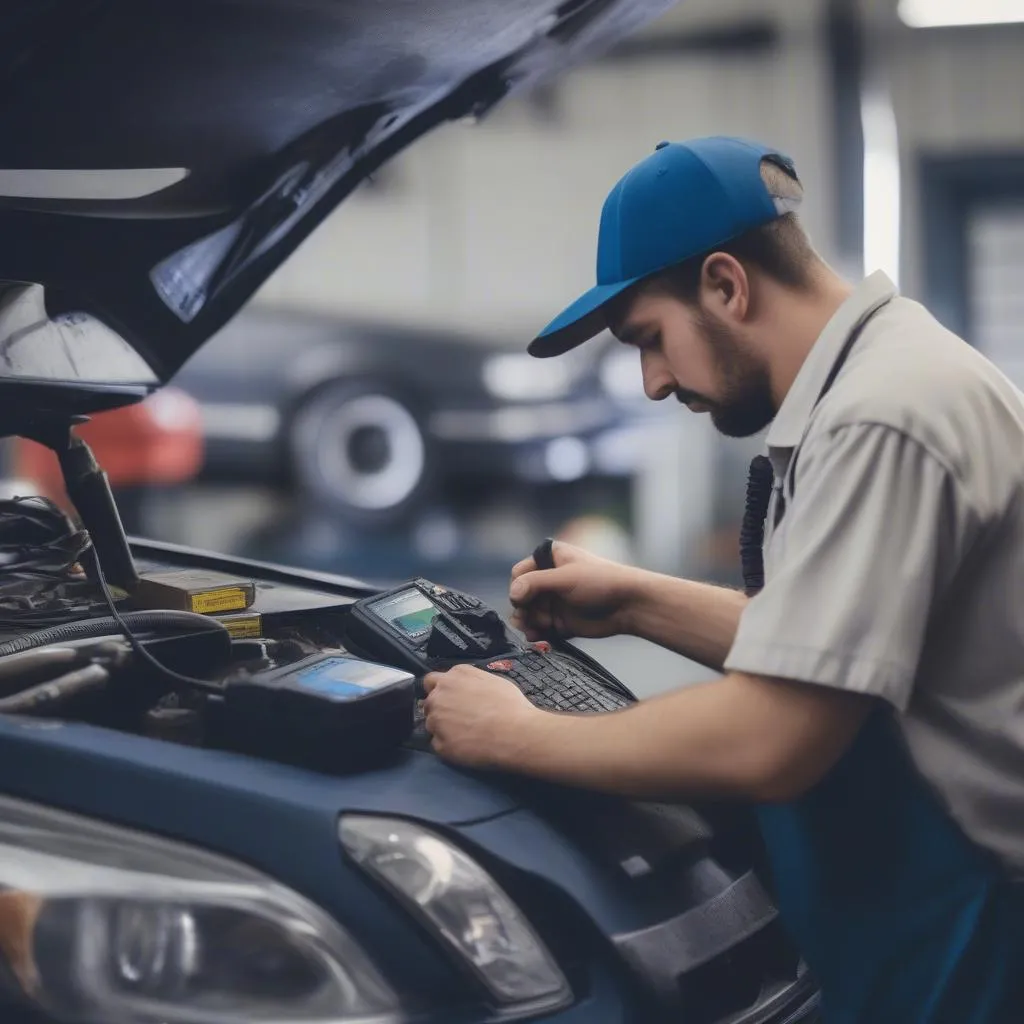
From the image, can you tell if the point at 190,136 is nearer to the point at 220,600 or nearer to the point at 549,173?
the point at 220,600

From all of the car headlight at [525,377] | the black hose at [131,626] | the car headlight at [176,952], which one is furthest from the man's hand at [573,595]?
the car headlight at [525,377]

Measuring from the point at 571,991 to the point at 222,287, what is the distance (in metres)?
1.05

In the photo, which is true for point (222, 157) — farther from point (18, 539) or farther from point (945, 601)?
point (945, 601)

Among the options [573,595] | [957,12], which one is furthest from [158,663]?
[957,12]

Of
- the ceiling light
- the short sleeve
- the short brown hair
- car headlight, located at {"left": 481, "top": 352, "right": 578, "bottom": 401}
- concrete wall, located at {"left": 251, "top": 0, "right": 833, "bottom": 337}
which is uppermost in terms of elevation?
the ceiling light

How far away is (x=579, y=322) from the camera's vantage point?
1.41 meters

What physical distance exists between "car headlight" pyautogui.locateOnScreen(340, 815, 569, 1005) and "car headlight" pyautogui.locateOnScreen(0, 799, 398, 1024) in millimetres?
61

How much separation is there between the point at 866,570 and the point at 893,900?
1.03 ft

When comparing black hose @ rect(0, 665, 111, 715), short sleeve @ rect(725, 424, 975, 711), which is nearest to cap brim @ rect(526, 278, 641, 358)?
short sleeve @ rect(725, 424, 975, 711)

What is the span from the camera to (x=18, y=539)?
6.00ft

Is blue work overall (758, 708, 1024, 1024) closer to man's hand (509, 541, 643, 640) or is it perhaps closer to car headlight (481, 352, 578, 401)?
man's hand (509, 541, 643, 640)

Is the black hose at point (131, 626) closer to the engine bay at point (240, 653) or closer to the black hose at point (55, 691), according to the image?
the engine bay at point (240, 653)

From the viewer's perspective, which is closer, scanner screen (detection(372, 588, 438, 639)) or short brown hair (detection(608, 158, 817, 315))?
short brown hair (detection(608, 158, 817, 315))

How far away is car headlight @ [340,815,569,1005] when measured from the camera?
108 centimetres
